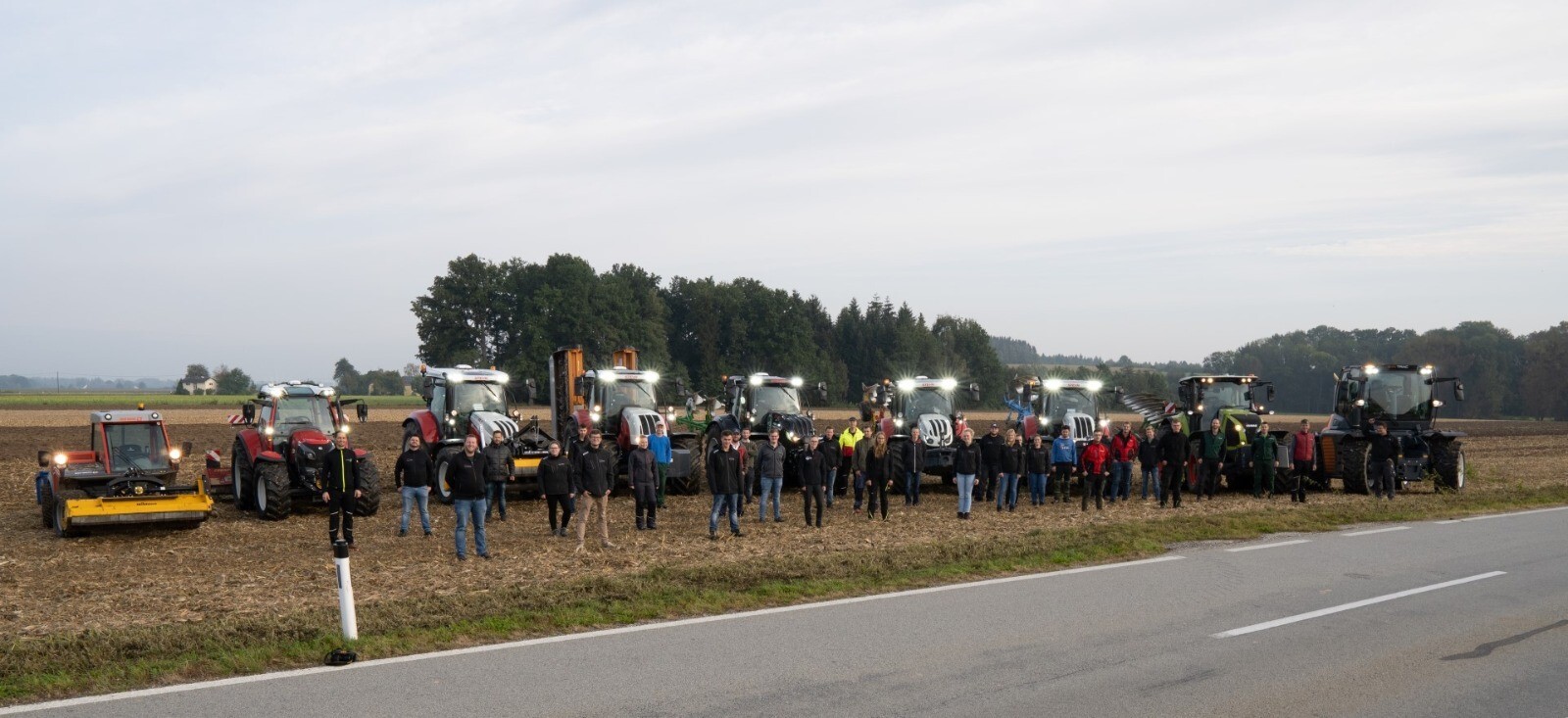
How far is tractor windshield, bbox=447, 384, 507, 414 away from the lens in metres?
21.2

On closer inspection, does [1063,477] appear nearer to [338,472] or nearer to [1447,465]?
[1447,465]

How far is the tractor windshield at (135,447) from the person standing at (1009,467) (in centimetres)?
1301

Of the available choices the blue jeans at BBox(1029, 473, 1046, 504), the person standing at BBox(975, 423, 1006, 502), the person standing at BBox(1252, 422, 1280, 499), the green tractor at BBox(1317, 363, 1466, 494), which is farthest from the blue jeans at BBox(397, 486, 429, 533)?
the green tractor at BBox(1317, 363, 1466, 494)

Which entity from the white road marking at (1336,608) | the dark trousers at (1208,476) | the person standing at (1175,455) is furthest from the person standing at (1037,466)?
the white road marking at (1336,608)

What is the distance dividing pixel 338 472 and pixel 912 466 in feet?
31.8

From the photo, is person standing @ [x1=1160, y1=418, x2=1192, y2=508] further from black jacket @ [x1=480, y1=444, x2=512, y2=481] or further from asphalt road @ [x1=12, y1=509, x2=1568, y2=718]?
black jacket @ [x1=480, y1=444, x2=512, y2=481]

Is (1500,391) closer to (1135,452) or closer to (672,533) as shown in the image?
(1135,452)

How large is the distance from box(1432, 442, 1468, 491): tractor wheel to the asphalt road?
42.9ft

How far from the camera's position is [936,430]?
22.8 meters

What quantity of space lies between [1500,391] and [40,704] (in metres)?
120

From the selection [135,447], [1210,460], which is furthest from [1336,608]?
[135,447]

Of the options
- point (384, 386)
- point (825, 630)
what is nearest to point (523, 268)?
point (384, 386)

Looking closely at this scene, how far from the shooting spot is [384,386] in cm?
12412

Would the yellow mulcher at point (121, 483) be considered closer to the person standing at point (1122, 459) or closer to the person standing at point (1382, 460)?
the person standing at point (1122, 459)
